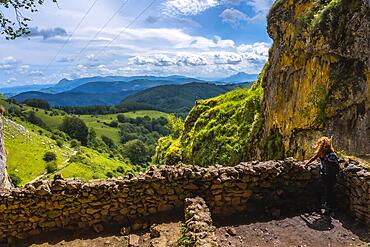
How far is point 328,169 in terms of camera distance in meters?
11.1

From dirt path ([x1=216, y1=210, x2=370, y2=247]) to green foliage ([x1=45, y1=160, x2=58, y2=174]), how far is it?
419 ft

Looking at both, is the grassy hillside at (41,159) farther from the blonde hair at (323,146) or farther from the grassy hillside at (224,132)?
the blonde hair at (323,146)

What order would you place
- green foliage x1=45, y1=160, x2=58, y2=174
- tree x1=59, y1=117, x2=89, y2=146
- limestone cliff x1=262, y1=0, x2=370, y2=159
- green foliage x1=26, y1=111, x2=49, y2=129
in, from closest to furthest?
1. limestone cliff x1=262, y1=0, x2=370, y2=159
2. green foliage x1=45, y1=160, x2=58, y2=174
3. tree x1=59, y1=117, x2=89, y2=146
4. green foliage x1=26, y1=111, x2=49, y2=129

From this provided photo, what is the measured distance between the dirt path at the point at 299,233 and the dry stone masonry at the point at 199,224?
85 cm

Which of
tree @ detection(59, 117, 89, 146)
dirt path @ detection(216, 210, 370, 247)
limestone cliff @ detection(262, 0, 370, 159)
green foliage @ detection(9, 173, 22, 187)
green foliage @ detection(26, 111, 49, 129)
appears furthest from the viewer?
green foliage @ detection(26, 111, 49, 129)

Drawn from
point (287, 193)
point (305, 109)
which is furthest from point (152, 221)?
point (305, 109)

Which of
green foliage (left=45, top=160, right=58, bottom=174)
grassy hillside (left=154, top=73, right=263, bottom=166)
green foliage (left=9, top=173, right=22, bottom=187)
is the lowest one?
→ green foliage (left=45, top=160, right=58, bottom=174)

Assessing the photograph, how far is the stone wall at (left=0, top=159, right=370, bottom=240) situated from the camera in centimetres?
1134

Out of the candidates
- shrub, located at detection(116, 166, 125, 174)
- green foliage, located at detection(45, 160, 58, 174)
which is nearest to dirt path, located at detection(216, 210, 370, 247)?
green foliage, located at detection(45, 160, 58, 174)

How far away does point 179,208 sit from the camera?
11.7 meters

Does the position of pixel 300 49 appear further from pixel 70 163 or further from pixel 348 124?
pixel 70 163

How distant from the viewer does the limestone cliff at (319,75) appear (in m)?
18.6

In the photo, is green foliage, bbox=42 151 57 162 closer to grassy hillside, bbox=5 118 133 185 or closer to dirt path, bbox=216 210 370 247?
grassy hillside, bbox=5 118 133 185

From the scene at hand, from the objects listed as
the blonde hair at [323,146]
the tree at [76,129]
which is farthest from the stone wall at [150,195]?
the tree at [76,129]
